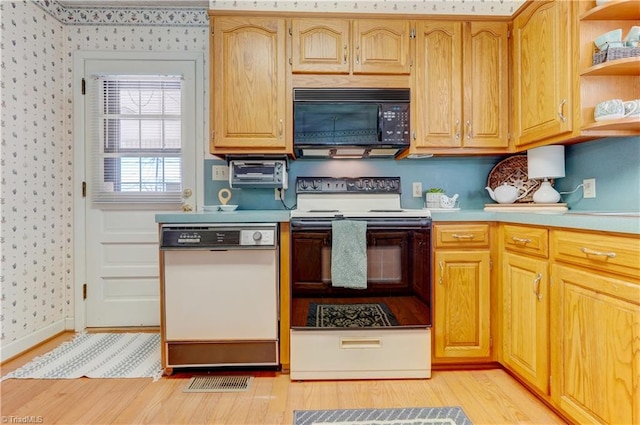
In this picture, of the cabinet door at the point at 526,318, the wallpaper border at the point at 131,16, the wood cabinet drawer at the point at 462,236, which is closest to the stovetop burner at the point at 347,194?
the wood cabinet drawer at the point at 462,236

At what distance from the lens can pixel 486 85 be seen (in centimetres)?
221

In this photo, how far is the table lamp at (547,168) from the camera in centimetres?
208

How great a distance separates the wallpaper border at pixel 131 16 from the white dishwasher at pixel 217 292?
1712 millimetres

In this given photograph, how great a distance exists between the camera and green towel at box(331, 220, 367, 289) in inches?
72.0

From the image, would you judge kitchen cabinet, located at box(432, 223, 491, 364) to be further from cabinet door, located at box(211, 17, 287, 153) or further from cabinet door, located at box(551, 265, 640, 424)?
cabinet door, located at box(211, 17, 287, 153)

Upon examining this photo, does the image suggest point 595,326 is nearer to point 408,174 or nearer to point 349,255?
point 349,255

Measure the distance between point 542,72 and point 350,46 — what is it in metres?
1.11

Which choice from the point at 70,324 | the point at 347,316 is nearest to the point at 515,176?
the point at 347,316

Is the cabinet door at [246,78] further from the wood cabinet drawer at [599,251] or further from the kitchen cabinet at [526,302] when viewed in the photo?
the wood cabinet drawer at [599,251]

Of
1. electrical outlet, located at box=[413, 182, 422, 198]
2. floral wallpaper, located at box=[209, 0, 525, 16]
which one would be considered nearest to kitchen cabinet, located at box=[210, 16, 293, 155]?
floral wallpaper, located at box=[209, 0, 525, 16]

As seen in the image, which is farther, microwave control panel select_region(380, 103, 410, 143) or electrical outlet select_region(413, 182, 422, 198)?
electrical outlet select_region(413, 182, 422, 198)

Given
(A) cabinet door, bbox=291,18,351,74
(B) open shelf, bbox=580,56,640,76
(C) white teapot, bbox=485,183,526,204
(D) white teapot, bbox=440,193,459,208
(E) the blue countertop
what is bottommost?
(E) the blue countertop

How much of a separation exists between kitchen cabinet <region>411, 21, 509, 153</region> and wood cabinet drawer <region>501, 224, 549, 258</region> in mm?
670

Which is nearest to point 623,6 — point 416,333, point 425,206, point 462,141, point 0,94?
point 462,141
